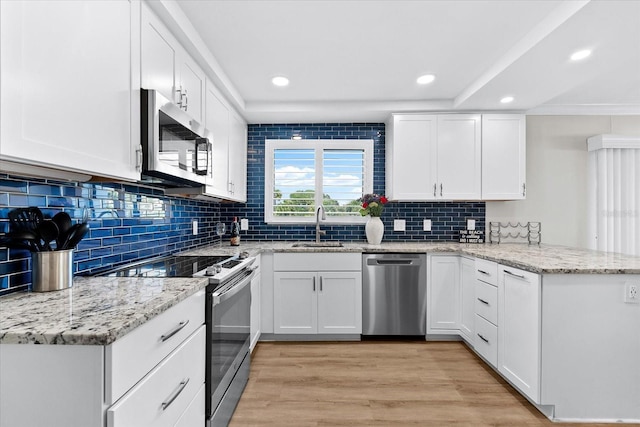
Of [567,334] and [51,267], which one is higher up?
[51,267]

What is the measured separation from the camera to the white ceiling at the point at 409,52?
1.85m

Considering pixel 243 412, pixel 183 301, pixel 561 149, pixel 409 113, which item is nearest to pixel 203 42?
pixel 183 301

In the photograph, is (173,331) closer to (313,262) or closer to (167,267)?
(167,267)

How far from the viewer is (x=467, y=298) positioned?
118 inches

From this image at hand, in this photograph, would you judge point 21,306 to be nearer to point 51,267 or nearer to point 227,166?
point 51,267

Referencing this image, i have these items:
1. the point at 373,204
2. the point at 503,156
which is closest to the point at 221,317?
the point at 373,204

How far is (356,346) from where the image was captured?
304cm

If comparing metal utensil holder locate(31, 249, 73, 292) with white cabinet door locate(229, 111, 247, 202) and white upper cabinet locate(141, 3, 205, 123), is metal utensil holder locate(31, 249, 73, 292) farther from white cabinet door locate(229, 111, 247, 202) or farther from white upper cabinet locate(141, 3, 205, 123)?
white cabinet door locate(229, 111, 247, 202)

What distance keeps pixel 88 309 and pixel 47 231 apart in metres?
0.45

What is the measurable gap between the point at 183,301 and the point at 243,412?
3.58 ft

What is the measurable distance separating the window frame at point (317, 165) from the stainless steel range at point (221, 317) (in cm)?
146

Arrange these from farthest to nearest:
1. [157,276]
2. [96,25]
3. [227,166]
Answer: [227,166] < [157,276] < [96,25]

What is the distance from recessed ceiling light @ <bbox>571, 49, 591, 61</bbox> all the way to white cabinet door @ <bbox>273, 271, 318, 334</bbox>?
8.52 ft

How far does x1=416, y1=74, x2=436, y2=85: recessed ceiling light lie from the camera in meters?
2.77
